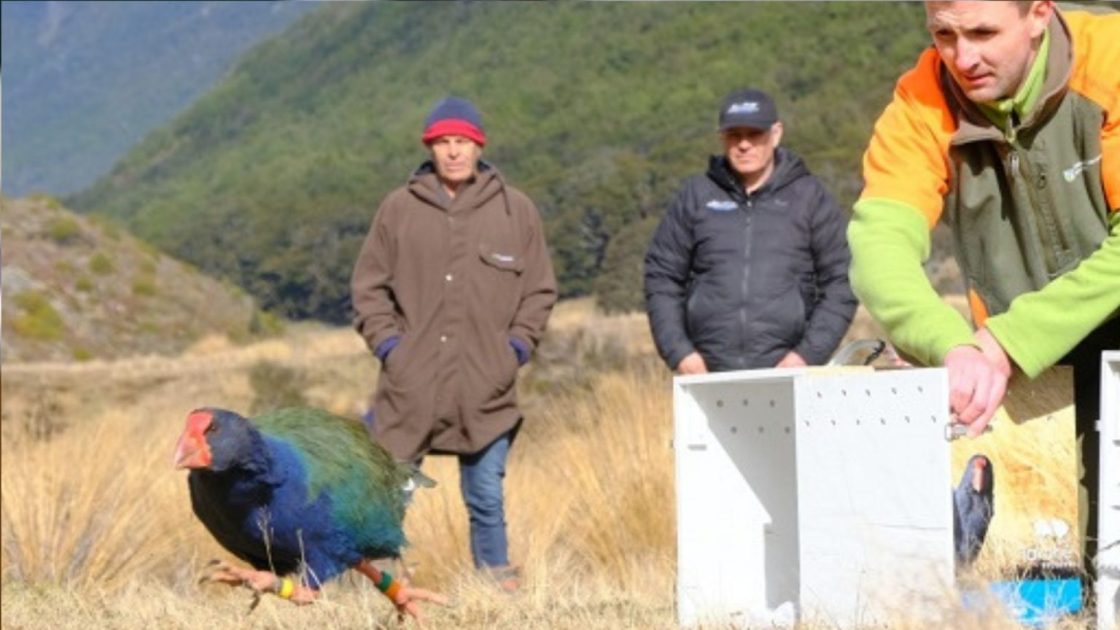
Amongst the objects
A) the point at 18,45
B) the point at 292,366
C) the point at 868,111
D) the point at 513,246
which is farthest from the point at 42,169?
the point at 513,246

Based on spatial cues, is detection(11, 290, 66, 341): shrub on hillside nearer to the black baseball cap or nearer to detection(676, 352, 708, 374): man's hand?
the black baseball cap

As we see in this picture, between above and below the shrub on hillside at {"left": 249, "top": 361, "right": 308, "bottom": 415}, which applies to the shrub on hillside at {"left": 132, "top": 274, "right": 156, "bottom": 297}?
above

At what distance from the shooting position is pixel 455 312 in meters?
9.00

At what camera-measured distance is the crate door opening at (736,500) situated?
594 cm

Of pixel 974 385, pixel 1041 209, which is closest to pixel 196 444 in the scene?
pixel 974 385

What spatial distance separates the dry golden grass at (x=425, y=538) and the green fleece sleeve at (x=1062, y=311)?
27.4 inches

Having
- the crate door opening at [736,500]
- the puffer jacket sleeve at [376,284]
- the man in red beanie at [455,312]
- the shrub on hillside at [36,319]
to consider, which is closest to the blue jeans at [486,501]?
the man in red beanie at [455,312]

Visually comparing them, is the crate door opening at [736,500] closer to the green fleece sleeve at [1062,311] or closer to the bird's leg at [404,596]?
the green fleece sleeve at [1062,311]

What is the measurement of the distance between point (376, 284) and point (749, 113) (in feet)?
5.50

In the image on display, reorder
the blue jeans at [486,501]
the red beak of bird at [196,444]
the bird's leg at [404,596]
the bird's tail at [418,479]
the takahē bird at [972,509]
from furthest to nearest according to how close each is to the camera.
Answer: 1. the blue jeans at [486,501]
2. the bird's tail at [418,479]
3. the bird's leg at [404,596]
4. the red beak of bird at [196,444]
5. the takahē bird at [972,509]

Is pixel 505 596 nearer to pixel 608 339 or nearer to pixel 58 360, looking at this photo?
pixel 608 339

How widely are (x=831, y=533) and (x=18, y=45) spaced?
140991 mm

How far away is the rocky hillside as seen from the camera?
1344 inches

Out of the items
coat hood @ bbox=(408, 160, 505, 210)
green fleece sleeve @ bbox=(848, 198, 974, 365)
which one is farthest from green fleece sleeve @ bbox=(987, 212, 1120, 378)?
coat hood @ bbox=(408, 160, 505, 210)
